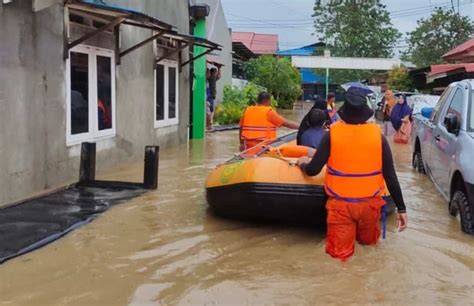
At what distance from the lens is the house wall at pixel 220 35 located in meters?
26.0

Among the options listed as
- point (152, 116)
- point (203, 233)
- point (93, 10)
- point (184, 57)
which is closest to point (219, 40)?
point (184, 57)

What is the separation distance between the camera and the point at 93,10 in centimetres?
859

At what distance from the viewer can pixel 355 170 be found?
4789mm

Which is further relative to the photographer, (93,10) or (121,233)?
(93,10)

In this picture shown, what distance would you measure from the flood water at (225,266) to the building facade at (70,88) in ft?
5.08

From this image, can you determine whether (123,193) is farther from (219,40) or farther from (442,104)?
(219,40)

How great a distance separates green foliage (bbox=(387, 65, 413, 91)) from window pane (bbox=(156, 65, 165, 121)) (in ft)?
71.1

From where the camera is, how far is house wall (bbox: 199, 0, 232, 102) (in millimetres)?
26027

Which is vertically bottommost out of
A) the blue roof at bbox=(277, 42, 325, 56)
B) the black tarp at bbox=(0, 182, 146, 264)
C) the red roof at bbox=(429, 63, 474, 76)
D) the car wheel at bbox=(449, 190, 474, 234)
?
the black tarp at bbox=(0, 182, 146, 264)

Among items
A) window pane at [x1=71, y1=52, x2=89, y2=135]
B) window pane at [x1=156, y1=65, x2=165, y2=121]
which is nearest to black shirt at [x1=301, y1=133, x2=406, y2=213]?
window pane at [x1=71, y1=52, x2=89, y2=135]

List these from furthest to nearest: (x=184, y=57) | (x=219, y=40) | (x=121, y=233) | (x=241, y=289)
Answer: (x=219, y=40) → (x=184, y=57) → (x=121, y=233) → (x=241, y=289)

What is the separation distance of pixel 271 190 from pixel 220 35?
22993 millimetres

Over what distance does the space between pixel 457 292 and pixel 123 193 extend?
4.95 m

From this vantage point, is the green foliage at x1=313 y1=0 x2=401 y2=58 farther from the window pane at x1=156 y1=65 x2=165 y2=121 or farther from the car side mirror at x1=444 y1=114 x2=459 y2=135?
the car side mirror at x1=444 y1=114 x2=459 y2=135
